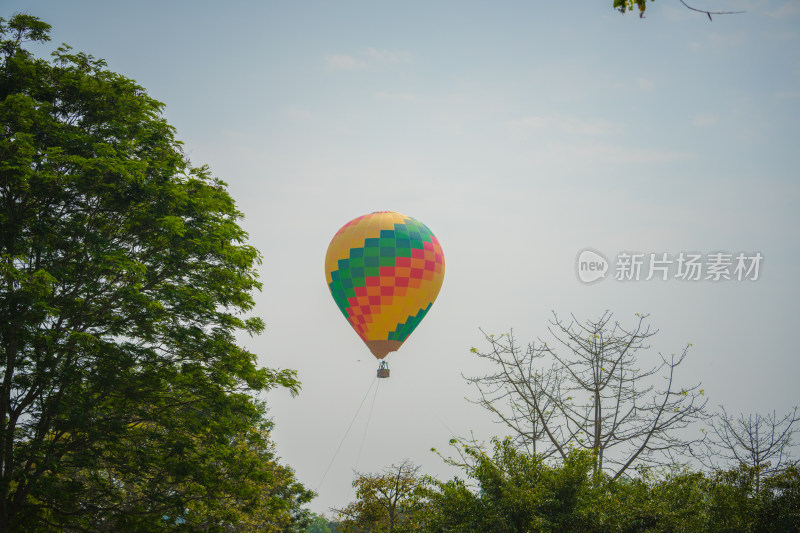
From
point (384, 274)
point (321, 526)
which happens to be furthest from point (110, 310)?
point (321, 526)

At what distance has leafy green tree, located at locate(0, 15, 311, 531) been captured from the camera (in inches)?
580

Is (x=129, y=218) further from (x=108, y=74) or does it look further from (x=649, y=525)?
(x=649, y=525)

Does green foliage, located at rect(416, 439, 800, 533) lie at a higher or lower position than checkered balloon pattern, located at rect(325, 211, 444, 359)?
lower

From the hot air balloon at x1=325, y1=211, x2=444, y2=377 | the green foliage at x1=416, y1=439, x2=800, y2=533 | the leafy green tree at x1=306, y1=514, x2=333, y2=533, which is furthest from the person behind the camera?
the leafy green tree at x1=306, y1=514, x2=333, y2=533

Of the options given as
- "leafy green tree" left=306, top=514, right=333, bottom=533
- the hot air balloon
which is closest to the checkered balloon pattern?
the hot air balloon

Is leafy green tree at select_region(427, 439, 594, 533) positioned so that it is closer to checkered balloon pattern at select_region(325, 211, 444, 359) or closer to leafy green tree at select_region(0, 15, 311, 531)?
leafy green tree at select_region(0, 15, 311, 531)

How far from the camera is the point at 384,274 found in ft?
110

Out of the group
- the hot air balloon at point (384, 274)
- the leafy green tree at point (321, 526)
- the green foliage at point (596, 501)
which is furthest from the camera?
the leafy green tree at point (321, 526)

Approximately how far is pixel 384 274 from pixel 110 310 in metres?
18.6

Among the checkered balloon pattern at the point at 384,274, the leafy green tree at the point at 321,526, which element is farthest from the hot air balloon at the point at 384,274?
the leafy green tree at the point at 321,526

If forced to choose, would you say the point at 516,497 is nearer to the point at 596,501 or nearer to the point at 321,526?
the point at 596,501

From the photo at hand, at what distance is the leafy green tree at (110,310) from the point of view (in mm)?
14727

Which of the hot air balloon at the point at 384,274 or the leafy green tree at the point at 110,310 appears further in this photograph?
the hot air balloon at the point at 384,274

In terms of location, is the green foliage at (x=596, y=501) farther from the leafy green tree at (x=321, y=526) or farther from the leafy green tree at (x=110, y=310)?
the leafy green tree at (x=321, y=526)
